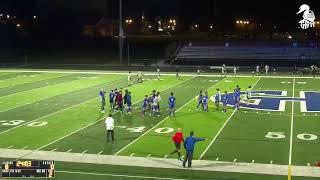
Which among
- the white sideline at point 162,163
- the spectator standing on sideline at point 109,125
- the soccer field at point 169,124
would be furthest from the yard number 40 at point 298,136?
the spectator standing on sideline at point 109,125

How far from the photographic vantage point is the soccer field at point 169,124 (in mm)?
18516

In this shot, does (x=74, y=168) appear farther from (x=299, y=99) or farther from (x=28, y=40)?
(x=28, y=40)

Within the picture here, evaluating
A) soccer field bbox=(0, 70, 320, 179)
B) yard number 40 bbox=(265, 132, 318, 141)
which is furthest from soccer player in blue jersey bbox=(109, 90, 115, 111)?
yard number 40 bbox=(265, 132, 318, 141)

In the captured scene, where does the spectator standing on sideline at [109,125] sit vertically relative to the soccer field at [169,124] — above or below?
above

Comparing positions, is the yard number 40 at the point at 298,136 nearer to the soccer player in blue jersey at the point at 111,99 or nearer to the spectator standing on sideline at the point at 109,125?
the spectator standing on sideline at the point at 109,125

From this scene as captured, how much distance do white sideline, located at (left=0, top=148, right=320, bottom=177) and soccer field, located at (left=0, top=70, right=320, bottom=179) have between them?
0.41 meters

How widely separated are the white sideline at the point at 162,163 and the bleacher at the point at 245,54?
46054mm

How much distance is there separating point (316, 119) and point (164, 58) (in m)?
46.6

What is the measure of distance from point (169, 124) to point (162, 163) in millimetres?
7086

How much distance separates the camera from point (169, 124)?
23.8 meters

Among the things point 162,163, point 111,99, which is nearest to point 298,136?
point 162,163

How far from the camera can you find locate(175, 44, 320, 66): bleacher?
63469 millimetres

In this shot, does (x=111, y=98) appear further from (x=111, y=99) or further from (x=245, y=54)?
(x=245, y=54)

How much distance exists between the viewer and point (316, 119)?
82.3ft
